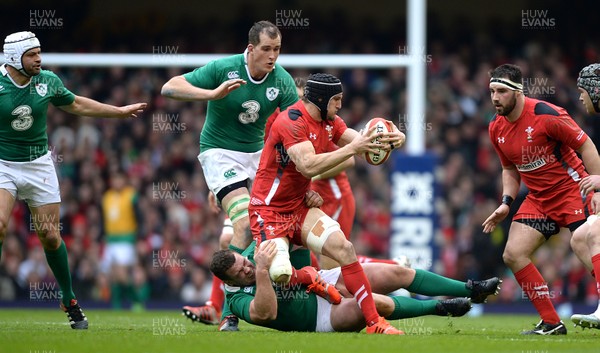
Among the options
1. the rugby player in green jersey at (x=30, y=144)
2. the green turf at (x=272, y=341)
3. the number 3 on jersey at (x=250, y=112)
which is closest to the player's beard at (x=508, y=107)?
the green turf at (x=272, y=341)

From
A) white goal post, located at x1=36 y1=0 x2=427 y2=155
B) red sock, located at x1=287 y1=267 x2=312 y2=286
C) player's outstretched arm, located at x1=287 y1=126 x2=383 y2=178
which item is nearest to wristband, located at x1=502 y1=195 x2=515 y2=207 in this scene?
player's outstretched arm, located at x1=287 y1=126 x2=383 y2=178

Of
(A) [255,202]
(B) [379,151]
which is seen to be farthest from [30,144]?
(B) [379,151]

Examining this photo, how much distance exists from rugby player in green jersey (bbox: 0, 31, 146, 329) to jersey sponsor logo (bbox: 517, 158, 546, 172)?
4.06m

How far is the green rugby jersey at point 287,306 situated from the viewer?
A: 7969 millimetres

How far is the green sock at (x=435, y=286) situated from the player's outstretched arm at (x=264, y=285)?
1316 mm

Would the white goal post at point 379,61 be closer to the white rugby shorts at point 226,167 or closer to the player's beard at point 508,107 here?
the white rugby shorts at point 226,167

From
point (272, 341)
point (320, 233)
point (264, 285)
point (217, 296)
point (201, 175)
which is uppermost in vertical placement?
point (320, 233)

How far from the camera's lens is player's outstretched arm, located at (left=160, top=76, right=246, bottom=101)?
28.3 feet

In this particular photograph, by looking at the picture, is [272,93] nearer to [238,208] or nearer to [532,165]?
[238,208]

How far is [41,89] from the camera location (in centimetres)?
884

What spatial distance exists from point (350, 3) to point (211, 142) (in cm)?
1113

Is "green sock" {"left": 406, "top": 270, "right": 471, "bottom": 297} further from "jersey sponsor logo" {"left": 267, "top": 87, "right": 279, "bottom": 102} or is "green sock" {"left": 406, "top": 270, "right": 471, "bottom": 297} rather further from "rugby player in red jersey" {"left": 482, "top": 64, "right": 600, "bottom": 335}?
"jersey sponsor logo" {"left": 267, "top": 87, "right": 279, "bottom": 102}

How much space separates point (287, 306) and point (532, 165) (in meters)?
2.41

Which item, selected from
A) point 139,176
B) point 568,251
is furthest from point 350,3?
point 568,251
